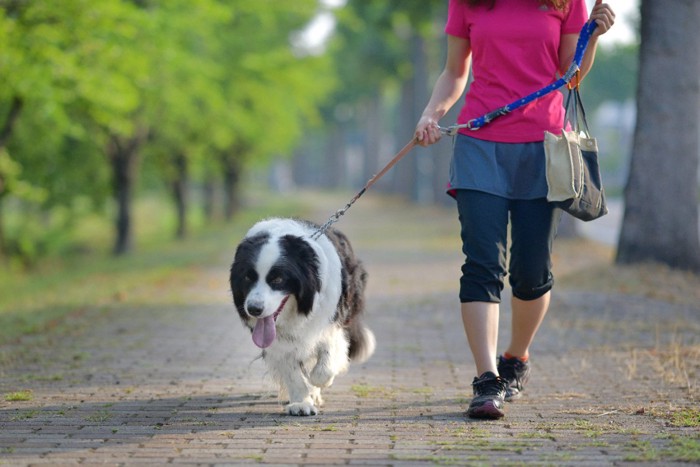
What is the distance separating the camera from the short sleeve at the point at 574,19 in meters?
5.13

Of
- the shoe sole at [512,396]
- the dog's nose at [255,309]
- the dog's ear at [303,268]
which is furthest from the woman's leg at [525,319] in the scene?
the dog's nose at [255,309]

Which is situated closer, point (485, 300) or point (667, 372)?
point (485, 300)

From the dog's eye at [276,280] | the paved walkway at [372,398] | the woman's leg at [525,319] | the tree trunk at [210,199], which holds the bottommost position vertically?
the tree trunk at [210,199]

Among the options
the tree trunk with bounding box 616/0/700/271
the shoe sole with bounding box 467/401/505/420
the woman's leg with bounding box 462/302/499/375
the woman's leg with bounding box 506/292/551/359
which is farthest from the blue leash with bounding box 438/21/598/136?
the tree trunk with bounding box 616/0/700/271

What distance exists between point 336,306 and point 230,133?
24.7 m

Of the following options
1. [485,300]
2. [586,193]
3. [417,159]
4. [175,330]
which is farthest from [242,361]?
[417,159]

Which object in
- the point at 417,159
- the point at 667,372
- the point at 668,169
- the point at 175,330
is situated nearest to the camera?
the point at 667,372

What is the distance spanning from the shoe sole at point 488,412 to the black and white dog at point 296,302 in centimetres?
89

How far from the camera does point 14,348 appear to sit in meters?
7.93

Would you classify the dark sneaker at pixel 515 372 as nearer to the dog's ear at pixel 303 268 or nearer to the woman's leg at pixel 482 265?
the woman's leg at pixel 482 265

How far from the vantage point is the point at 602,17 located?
506 cm

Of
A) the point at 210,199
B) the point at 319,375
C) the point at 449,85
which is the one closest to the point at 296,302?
the point at 319,375

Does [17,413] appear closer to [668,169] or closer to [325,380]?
[325,380]

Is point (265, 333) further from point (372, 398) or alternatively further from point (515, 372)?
point (515, 372)
